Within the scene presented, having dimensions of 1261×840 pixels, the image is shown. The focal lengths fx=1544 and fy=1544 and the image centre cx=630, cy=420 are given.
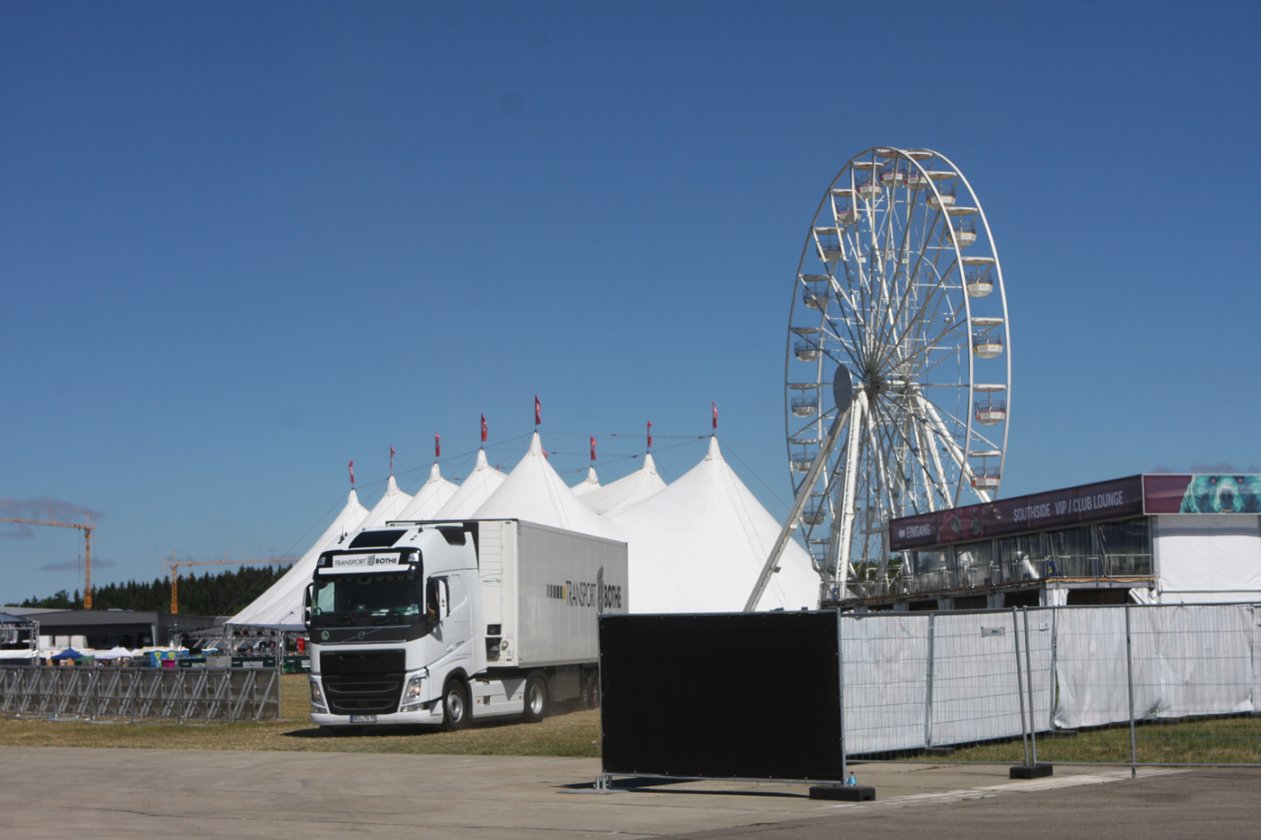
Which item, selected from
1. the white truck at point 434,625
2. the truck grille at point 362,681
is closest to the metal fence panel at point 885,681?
the white truck at point 434,625

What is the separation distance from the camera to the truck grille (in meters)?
27.1

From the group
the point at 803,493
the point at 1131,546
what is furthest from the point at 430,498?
the point at 1131,546

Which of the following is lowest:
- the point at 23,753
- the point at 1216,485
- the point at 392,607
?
the point at 23,753

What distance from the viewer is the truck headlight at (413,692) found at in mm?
27047

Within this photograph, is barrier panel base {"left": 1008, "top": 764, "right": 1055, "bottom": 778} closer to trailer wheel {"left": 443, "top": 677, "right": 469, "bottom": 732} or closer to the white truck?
the white truck

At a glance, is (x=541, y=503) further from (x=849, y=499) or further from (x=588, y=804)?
(x=588, y=804)

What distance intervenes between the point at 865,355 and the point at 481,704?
2662 centimetres

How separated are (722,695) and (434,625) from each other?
1204 cm

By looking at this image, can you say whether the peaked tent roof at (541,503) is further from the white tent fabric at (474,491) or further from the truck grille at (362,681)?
the truck grille at (362,681)

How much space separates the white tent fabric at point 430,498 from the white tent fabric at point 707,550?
2663 cm

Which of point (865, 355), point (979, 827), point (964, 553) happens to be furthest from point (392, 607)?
point (964, 553)

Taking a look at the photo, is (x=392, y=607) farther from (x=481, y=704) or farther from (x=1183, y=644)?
(x=1183, y=644)

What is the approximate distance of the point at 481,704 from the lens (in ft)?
97.2

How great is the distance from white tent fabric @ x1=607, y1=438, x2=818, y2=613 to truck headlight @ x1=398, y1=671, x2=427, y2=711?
122 ft
